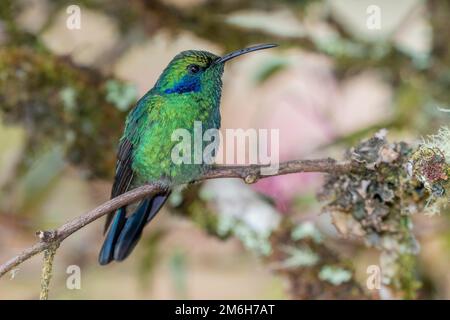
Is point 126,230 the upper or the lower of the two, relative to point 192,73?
lower

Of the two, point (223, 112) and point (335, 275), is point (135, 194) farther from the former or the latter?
point (223, 112)

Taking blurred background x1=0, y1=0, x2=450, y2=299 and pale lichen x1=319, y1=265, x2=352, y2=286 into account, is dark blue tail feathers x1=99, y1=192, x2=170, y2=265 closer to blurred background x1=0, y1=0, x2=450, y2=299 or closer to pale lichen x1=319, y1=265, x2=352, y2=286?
blurred background x1=0, y1=0, x2=450, y2=299

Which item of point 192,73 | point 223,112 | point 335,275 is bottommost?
point 335,275

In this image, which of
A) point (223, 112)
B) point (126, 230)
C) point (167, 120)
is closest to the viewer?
point (167, 120)

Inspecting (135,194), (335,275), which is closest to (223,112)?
(335,275)

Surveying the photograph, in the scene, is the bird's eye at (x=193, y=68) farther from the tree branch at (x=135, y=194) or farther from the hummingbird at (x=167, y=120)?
the tree branch at (x=135, y=194)

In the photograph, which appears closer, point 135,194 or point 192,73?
point 135,194

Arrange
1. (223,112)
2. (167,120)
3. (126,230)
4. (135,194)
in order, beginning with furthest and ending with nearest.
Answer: (223,112) < (126,230) < (167,120) < (135,194)
